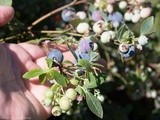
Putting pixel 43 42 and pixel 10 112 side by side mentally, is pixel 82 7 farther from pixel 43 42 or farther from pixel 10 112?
pixel 10 112

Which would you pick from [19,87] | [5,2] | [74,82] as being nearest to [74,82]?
[74,82]

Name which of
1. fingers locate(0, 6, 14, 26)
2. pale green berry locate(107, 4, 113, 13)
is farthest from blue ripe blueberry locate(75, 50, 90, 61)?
pale green berry locate(107, 4, 113, 13)

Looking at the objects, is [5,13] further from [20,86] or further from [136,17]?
[136,17]

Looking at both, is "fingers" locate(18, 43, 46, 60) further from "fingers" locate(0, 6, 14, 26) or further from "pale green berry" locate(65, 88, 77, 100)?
"pale green berry" locate(65, 88, 77, 100)

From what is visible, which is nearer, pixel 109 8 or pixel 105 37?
pixel 105 37

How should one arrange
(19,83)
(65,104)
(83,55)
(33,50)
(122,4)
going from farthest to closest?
(122,4)
(33,50)
(19,83)
(83,55)
(65,104)

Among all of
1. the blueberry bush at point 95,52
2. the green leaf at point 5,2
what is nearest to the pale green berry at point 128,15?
the blueberry bush at point 95,52

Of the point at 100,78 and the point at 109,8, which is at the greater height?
the point at 109,8

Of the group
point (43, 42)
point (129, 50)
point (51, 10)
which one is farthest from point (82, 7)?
point (129, 50)

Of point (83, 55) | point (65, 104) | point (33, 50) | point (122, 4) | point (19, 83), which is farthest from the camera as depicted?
point (122, 4)
